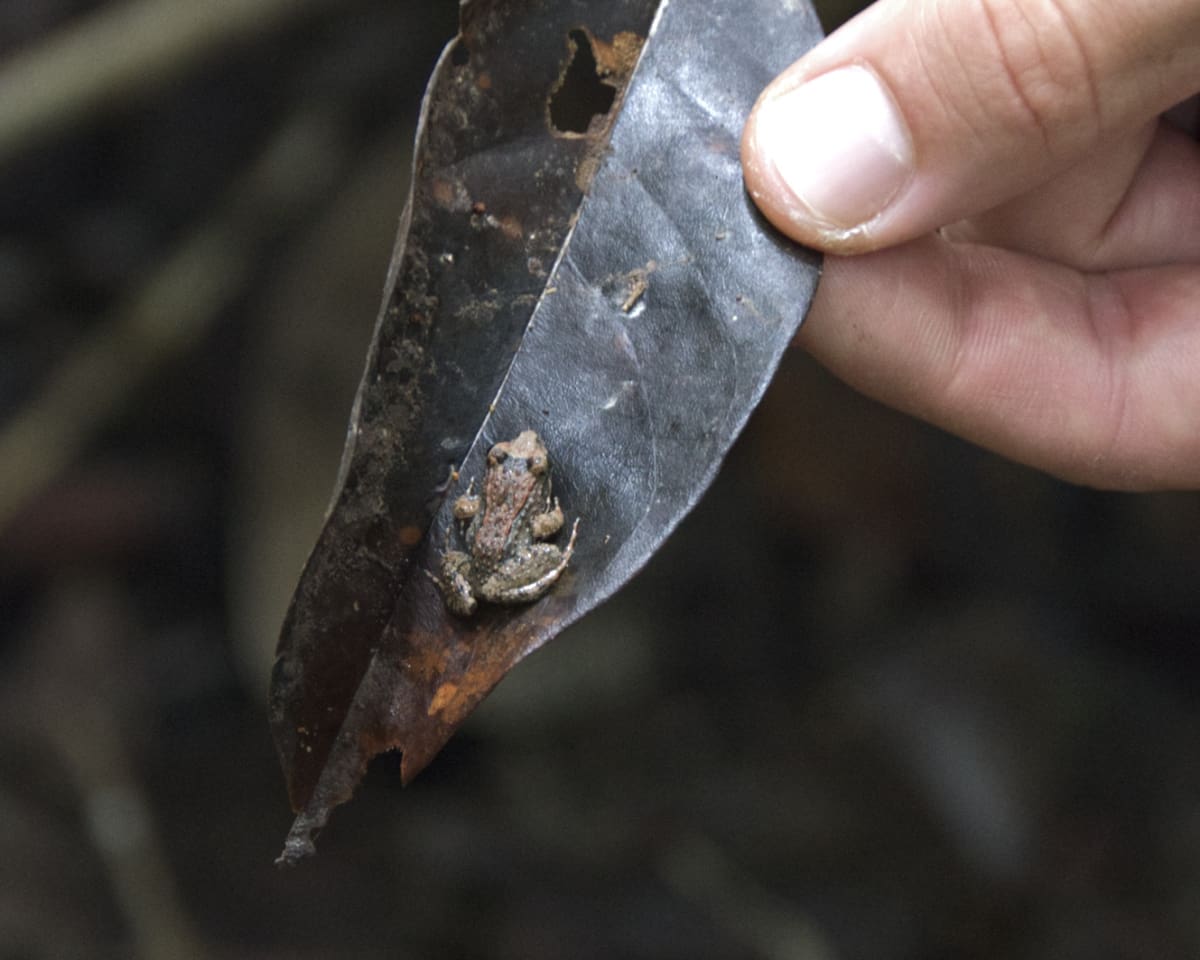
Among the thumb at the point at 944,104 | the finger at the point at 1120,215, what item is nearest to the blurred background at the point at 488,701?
the finger at the point at 1120,215

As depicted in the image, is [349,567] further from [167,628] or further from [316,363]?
[167,628]

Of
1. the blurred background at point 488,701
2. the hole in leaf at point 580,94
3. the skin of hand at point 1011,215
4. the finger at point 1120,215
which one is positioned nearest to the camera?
the hole in leaf at point 580,94

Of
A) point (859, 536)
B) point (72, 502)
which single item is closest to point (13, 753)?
point (72, 502)

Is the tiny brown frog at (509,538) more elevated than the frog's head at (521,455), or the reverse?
the frog's head at (521,455)

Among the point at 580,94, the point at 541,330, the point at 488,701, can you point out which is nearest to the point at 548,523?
the point at 541,330

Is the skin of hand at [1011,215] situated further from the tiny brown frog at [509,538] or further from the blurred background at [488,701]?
the blurred background at [488,701]

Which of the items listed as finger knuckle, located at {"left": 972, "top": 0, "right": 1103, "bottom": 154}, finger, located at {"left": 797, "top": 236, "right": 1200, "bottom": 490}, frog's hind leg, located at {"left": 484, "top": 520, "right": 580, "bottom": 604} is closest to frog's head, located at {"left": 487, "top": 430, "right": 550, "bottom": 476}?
frog's hind leg, located at {"left": 484, "top": 520, "right": 580, "bottom": 604}

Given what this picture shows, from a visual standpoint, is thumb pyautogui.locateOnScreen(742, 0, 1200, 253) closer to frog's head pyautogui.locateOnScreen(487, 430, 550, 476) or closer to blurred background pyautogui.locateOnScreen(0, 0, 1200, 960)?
frog's head pyautogui.locateOnScreen(487, 430, 550, 476)

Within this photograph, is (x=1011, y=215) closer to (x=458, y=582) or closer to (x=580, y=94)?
(x=580, y=94)
